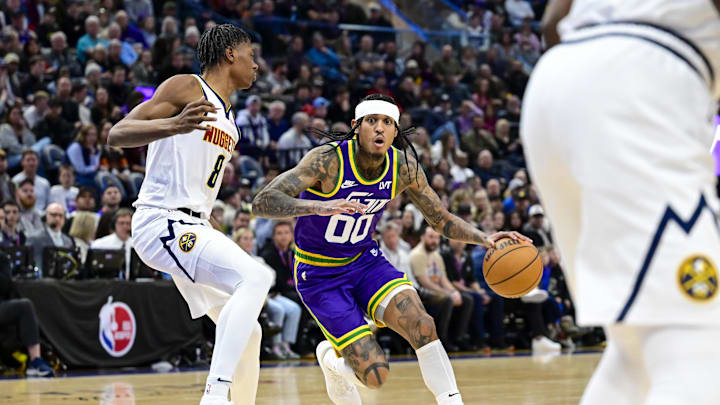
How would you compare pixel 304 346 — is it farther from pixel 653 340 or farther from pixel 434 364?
pixel 653 340

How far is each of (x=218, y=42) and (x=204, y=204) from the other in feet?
2.93

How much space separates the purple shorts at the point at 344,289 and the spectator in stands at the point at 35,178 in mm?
6124

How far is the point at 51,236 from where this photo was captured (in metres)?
10.2

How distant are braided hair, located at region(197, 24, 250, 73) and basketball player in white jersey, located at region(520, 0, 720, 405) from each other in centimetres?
312

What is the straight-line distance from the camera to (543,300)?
1330cm

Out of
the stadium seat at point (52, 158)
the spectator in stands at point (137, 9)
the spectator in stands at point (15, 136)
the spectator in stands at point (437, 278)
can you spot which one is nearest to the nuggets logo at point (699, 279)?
the spectator in stands at point (437, 278)

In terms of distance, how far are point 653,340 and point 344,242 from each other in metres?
3.51

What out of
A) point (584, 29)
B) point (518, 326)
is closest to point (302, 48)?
point (518, 326)

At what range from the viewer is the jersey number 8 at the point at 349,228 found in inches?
219

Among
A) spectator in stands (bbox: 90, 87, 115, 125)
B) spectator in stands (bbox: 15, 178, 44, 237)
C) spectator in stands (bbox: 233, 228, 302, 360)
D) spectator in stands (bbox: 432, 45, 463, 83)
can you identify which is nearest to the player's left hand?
spectator in stands (bbox: 233, 228, 302, 360)

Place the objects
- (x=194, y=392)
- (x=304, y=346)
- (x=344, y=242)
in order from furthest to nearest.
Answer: (x=304, y=346) < (x=194, y=392) < (x=344, y=242)

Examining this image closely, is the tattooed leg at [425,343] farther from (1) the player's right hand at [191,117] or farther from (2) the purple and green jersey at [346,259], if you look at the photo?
(1) the player's right hand at [191,117]

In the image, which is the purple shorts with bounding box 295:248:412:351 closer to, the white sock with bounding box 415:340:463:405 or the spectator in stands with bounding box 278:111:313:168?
the white sock with bounding box 415:340:463:405

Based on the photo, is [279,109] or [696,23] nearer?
[696,23]
